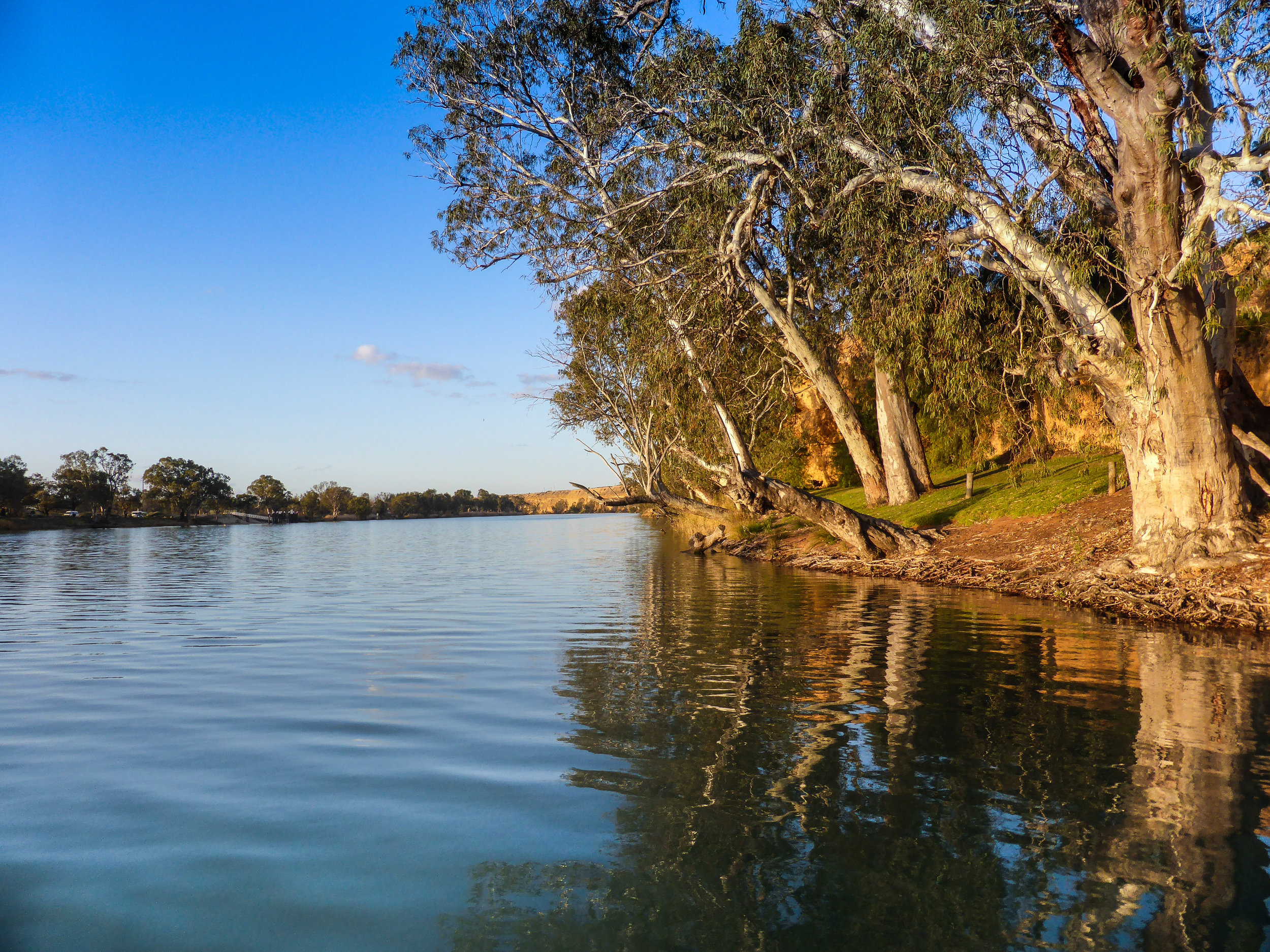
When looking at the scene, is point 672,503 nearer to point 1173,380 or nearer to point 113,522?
point 1173,380

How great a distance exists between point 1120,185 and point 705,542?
18937 millimetres

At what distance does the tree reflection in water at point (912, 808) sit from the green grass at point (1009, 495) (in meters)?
9.65

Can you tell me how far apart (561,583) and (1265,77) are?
15263 millimetres

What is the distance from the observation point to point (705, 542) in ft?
94.1

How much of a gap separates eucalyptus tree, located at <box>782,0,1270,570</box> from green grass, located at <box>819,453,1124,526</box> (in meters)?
4.56

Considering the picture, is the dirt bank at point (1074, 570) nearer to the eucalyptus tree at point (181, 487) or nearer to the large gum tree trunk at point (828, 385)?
the large gum tree trunk at point (828, 385)

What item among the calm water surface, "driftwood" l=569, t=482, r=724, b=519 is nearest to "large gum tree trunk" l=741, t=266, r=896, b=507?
"driftwood" l=569, t=482, r=724, b=519

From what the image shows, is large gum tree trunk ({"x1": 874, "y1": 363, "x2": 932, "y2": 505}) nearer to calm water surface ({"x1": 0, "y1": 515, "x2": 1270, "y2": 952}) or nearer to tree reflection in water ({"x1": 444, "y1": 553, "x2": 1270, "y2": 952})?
calm water surface ({"x1": 0, "y1": 515, "x2": 1270, "y2": 952})

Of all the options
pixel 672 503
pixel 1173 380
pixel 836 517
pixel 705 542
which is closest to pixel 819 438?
pixel 705 542

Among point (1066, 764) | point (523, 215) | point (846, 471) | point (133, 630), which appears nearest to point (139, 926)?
point (1066, 764)

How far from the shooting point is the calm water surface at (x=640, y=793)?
3.01m

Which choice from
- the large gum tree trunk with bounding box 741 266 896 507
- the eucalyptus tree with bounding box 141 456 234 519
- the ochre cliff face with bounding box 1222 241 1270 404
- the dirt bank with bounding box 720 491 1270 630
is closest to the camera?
the dirt bank with bounding box 720 491 1270 630

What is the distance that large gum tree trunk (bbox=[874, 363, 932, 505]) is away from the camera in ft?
78.8

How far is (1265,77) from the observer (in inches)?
406
